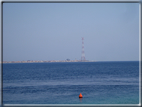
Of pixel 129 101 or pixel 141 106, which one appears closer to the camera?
pixel 141 106

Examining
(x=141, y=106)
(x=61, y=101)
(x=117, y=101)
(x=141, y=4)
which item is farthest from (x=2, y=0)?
(x=117, y=101)

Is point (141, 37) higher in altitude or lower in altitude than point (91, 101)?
higher

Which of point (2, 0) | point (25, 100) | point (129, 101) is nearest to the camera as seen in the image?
point (2, 0)

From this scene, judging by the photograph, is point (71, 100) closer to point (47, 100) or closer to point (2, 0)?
point (47, 100)

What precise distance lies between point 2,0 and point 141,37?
11.8 ft

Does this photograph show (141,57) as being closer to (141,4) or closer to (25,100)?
(141,4)

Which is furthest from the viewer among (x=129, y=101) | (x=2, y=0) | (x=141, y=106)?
(x=129, y=101)

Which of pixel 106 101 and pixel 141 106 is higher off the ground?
pixel 141 106

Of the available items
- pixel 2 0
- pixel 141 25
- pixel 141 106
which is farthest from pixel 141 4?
pixel 2 0

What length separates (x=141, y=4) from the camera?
574 centimetres

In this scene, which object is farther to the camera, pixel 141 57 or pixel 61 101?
pixel 61 101

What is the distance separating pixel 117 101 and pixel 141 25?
6866 millimetres

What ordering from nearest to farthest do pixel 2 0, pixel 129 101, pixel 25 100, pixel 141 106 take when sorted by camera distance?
1. pixel 2 0
2. pixel 141 106
3. pixel 129 101
4. pixel 25 100

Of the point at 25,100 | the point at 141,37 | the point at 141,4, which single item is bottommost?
the point at 25,100
